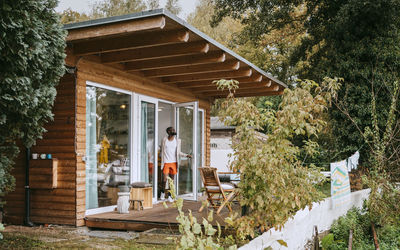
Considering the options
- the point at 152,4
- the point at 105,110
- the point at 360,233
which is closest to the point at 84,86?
the point at 105,110

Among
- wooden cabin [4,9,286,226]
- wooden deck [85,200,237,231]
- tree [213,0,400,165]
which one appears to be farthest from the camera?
tree [213,0,400,165]

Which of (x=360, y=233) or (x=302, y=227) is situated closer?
(x=302, y=227)

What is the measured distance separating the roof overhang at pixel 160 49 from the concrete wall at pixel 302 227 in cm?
289

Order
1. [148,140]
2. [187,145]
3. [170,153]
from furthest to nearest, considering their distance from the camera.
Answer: [187,145]
[170,153]
[148,140]

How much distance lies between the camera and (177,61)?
7.82 meters

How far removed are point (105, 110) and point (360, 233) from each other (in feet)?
16.9

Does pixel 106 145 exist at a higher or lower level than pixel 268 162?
higher

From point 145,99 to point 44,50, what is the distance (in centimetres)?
429

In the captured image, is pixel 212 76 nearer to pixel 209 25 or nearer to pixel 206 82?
pixel 206 82

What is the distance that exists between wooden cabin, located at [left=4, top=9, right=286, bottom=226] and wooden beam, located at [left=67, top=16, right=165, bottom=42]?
14mm

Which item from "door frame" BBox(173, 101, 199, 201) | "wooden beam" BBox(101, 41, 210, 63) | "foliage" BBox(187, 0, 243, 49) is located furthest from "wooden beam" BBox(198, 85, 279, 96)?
"foliage" BBox(187, 0, 243, 49)

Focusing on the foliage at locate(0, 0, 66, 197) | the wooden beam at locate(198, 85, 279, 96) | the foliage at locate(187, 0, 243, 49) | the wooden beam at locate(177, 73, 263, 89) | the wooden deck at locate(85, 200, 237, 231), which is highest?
the foliage at locate(187, 0, 243, 49)

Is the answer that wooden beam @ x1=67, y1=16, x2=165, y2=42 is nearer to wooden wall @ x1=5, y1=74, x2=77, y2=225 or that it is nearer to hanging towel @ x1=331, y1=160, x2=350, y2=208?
wooden wall @ x1=5, y1=74, x2=77, y2=225

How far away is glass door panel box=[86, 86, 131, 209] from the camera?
24.3 feet
